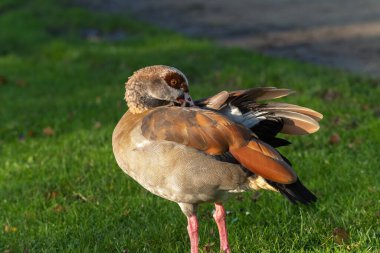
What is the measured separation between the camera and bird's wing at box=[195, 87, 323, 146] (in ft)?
16.6

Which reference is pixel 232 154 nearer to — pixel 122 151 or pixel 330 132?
pixel 122 151

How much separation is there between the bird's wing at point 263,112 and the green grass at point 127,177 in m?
0.84

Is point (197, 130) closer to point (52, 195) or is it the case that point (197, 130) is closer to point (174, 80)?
point (174, 80)

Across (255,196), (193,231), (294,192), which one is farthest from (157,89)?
(255,196)

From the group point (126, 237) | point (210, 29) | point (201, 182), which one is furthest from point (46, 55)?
point (201, 182)

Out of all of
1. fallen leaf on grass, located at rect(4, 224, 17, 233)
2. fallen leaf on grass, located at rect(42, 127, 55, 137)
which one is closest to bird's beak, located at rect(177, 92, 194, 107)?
fallen leaf on grass, located at rect(4, 224, 17, 233)

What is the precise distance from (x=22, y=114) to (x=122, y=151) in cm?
608

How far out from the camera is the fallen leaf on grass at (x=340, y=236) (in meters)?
5.30

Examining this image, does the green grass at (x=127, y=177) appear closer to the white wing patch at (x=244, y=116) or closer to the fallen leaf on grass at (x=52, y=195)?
the fallen leaf on grass at (x=52, y=195)

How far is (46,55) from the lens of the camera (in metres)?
16.4

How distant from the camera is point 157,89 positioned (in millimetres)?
5133

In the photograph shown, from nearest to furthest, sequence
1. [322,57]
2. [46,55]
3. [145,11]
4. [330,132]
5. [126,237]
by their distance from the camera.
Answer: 1. [126,237]
2. [330,132]
3. [322,57]
4. [46,55]
5. [145,11]

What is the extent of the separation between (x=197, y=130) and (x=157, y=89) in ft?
1.77

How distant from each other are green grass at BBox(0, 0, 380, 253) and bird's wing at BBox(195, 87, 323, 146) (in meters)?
0.84
